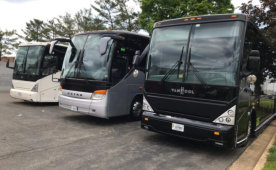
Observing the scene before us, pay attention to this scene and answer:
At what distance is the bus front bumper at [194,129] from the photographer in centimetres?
495

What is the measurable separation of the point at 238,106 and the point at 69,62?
574cm

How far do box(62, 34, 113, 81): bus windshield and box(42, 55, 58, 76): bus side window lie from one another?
3264 millimetres

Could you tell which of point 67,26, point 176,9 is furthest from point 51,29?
point 176,9

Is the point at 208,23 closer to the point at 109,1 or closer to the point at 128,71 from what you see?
the point at 128,71

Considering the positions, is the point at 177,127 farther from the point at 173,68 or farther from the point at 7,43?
the point at 7,43

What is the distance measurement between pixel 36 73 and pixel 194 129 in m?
8.52

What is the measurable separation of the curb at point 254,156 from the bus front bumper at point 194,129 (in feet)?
1.48

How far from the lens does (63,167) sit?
4.38 meters

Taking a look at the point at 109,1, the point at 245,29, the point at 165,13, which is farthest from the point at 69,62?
the point at 109,1

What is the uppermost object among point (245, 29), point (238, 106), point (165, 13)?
point (165, 13)

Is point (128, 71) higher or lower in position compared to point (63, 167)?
higher

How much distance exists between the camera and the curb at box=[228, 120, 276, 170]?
4.89 metres

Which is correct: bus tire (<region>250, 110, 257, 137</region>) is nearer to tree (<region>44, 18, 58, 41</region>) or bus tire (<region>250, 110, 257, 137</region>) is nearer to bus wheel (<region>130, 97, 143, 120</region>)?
bus wheel (<region>130, 97, 143, 120</region>)

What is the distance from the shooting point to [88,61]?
26.3 ft
